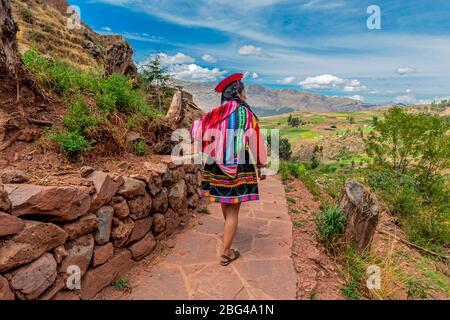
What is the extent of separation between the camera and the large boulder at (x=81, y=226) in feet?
7.73

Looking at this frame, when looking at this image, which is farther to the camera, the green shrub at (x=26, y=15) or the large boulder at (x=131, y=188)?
the green shrub at (x=26, y=15)

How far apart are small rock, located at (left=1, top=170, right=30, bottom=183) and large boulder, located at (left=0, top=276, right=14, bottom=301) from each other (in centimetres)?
84

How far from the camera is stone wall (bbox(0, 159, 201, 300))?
1968 millimetres

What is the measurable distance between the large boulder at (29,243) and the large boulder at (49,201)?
10 centimetres

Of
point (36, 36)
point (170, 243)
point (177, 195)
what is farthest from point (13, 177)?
point (36, 36)

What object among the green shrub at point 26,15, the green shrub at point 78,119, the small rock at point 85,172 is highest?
the green shrub at point 26,15

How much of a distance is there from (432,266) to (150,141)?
15.6 feet

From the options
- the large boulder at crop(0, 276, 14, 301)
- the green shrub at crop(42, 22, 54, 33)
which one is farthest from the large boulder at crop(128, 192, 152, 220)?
the green shrub at crop(42, 22, 54, 33)

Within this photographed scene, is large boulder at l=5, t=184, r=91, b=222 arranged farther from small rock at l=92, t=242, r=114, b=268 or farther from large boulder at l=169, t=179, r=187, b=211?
large boulder at l=169, t=179, r=187, b=211

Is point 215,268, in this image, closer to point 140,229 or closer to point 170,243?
point 170,243

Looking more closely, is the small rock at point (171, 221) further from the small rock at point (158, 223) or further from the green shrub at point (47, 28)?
the green shrub at point (47, 28)

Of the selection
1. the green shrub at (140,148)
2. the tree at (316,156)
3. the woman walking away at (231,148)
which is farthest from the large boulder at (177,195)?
the tree at (316,156)

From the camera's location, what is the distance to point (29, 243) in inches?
79.2
